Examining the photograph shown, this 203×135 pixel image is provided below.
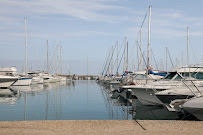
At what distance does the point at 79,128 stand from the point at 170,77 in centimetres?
1370

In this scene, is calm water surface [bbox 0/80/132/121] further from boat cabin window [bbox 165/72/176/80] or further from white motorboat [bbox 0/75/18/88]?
white motorboat [bbox 0/75/18/88]

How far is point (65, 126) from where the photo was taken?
8.04m

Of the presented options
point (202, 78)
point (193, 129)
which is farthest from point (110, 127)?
point (202, 78)

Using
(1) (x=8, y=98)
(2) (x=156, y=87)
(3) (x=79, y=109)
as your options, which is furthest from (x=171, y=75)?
(1) (x=8, y=98)

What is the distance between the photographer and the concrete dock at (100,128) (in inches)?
286

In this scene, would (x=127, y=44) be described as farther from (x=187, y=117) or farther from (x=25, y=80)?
(x=187, y=117)

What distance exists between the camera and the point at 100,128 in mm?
7801

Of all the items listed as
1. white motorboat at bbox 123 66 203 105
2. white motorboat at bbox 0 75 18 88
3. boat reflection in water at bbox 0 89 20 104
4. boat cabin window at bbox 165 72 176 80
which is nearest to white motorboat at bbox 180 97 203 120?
white motorboat at bbox 123 66 203 105

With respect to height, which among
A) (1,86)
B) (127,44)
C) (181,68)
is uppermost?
(127,44)

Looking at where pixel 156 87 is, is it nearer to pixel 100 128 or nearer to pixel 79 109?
pixel 79 109

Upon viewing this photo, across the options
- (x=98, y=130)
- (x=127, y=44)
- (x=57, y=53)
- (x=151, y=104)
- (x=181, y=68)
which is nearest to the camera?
(x=98, y=130)

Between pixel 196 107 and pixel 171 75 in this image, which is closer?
pixel 196 107

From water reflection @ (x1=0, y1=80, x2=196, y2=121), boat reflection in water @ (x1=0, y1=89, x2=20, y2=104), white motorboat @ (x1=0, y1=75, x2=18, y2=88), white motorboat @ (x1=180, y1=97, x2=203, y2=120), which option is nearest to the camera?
white motorboat @ (x1=180, y1=97, x2=203, y2=120)

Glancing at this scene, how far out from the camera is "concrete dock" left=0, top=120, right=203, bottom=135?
7.26 m
